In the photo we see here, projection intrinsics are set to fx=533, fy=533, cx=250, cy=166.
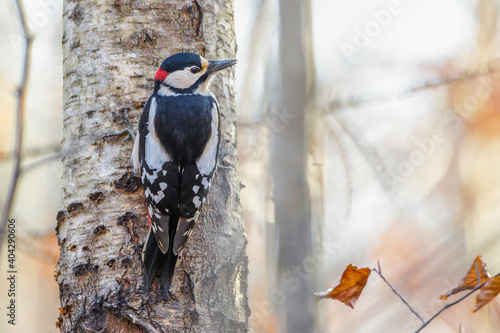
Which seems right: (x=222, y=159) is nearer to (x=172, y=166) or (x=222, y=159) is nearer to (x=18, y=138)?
(x=172, y=166)

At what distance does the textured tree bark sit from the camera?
2.16 metres

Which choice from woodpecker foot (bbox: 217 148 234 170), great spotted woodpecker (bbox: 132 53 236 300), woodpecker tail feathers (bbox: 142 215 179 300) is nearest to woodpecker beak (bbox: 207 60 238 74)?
great spotted woodpecker (bbox: 132 53 236 300)

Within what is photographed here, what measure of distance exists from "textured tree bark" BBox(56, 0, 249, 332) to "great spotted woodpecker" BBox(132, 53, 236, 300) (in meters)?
0.06

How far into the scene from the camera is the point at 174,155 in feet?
8.07

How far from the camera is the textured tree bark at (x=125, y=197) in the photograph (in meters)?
2.16

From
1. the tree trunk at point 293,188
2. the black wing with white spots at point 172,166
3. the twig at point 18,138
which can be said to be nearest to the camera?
the twig at point 18,138

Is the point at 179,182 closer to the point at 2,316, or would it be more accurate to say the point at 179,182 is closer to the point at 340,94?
the point at 340,94

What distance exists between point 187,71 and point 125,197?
2.18 ft

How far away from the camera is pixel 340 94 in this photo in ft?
11.7

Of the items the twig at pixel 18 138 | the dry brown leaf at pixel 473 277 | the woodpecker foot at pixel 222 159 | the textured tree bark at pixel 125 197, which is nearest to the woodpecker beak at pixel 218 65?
the textured tree bark at pixel 125 197

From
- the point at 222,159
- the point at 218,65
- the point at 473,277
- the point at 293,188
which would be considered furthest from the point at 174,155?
the point at 473,277

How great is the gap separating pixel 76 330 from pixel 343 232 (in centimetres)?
329

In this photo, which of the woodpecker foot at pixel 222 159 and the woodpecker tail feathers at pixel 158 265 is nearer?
the woodpecker tail feathers at pixel 158 265

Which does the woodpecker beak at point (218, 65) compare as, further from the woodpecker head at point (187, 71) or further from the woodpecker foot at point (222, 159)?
the woodpecker foot at point (222, 159)
